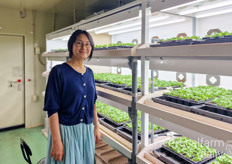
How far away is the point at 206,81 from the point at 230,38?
4.58ft

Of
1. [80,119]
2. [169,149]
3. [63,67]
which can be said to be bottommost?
[169,149]

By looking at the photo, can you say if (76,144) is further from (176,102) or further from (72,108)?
(176,102)

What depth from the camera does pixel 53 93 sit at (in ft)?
5.25

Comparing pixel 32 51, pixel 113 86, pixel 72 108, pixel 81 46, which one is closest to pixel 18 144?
pixel 32 51

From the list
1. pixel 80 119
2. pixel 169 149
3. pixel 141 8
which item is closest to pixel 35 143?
pixel 80 119

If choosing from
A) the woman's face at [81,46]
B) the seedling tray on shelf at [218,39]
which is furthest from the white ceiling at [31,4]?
the seedling tray on shelf at [218,39]

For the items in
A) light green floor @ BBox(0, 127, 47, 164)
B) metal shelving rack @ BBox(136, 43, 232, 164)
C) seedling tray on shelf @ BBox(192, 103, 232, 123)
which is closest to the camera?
metal shelving rack @ BBox(136, 43, 232, 164)

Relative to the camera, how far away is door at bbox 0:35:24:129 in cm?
466

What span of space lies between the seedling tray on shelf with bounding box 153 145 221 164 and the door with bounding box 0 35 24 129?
14.0 ft

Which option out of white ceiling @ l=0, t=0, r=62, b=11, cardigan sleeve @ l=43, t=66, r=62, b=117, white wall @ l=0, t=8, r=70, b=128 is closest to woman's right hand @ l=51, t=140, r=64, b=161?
cardigan sleeve @ l=43, t=66, r=62, b=117

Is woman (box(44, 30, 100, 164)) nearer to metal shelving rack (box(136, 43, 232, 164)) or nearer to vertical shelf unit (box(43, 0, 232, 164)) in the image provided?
vertical shelf unit (box(43, 0, 232, 164))

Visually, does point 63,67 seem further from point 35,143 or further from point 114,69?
point 35,143

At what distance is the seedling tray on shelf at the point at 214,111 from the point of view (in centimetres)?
115

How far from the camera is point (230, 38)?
3.51ft
